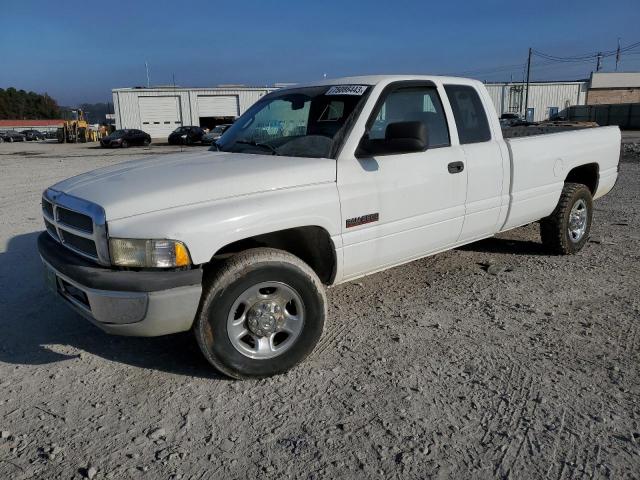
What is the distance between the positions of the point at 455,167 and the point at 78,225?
9.28ft

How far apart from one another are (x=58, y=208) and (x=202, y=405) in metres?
1.59

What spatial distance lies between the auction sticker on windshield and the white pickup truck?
14mm

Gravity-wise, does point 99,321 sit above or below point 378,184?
below

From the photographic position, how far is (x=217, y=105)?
53344 mm

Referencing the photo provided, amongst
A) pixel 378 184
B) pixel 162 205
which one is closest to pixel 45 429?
pixel 162 205

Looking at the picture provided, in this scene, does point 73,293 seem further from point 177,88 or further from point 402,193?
point 177,88

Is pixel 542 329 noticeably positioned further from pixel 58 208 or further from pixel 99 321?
pixel 58 208

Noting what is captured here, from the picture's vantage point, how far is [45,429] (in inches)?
113

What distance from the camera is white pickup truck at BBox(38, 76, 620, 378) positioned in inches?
115

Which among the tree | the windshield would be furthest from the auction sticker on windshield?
the tree

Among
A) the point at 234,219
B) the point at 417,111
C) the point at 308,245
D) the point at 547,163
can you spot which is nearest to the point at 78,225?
the point at 234,219

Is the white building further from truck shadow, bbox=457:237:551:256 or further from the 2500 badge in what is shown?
the 2500 badge

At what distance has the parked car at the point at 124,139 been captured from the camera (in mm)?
35562

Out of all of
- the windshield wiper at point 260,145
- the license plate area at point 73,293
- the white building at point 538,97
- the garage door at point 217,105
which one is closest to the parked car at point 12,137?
the garage door at point 217,105
